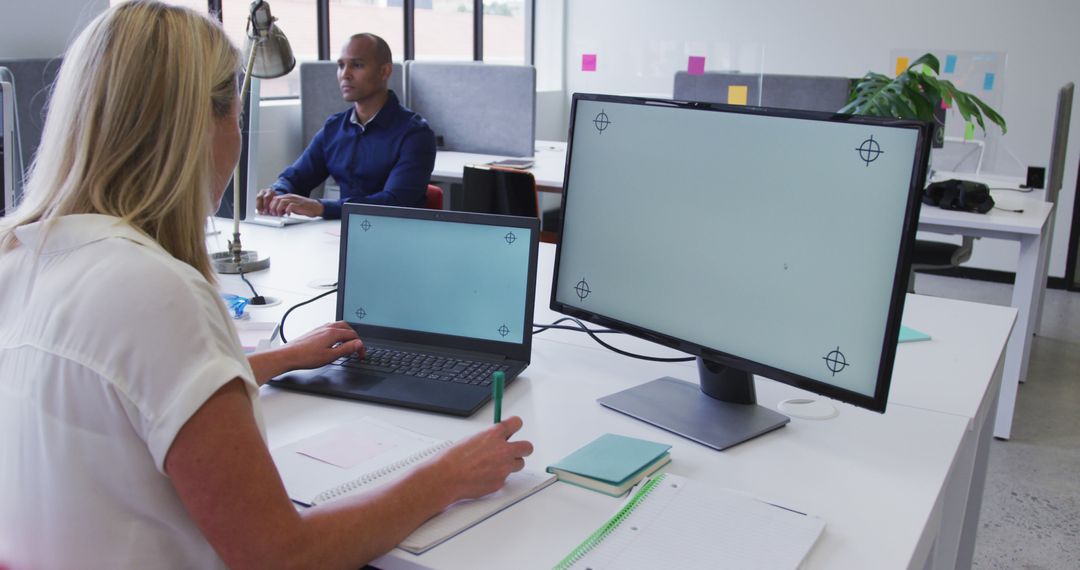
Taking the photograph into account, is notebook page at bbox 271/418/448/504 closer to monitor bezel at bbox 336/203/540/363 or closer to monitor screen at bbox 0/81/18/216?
monitor bezel at bbox 336/203/540/363

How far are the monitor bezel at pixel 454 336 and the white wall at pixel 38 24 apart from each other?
1770mm

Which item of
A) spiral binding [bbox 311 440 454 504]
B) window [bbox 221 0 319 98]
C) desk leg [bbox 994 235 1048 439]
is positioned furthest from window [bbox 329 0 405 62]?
spiral binding [bbox 311 440 454 504]

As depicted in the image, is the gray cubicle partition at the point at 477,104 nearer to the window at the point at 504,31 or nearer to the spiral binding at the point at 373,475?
the window at the point at 504,31

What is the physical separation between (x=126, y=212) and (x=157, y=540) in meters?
0.30

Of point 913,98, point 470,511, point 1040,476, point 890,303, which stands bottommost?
point 1040,476

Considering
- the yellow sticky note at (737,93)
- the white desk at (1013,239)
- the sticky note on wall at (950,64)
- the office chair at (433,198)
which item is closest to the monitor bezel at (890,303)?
the white desk at (1013,239)

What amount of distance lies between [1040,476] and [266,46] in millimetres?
2373

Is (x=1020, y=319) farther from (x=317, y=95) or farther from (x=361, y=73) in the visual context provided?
(x=317, y=95)

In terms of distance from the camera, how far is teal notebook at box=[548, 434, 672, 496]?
1.00 meters

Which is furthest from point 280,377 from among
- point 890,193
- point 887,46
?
point 887,46

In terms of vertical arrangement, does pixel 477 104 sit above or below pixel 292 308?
above

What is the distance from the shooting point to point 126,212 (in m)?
0.82

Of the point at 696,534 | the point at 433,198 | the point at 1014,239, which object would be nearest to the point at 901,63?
the point at 1014,239

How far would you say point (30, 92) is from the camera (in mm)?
2377
